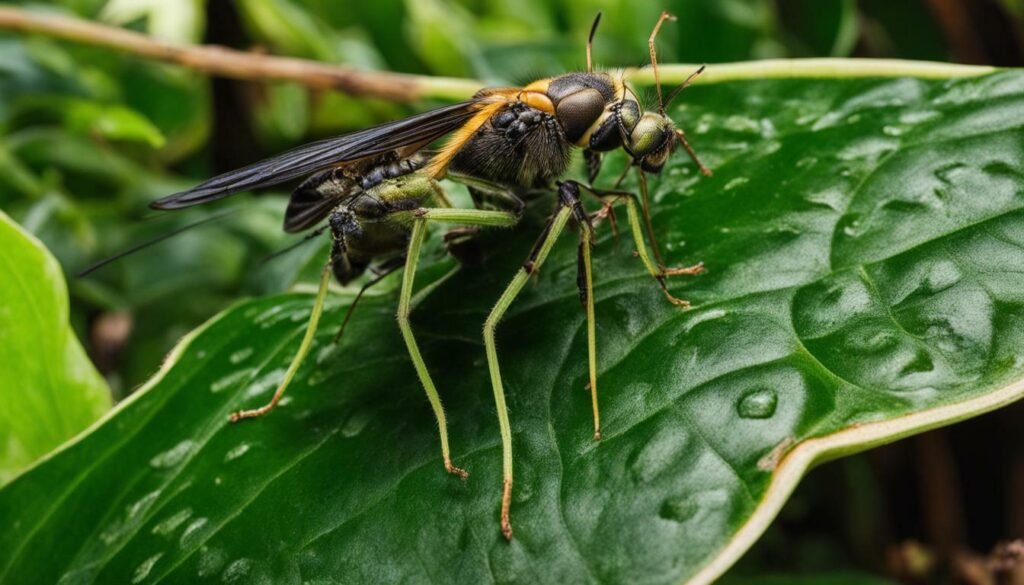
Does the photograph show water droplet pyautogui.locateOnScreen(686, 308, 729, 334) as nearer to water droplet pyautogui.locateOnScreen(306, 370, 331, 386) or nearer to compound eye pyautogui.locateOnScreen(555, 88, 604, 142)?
compound eye pyautogui.locateOnScreen(555, 88, 604, 142)

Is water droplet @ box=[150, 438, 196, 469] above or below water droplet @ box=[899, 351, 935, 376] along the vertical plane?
below

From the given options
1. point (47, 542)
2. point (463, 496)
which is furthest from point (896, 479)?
point (47, 542)

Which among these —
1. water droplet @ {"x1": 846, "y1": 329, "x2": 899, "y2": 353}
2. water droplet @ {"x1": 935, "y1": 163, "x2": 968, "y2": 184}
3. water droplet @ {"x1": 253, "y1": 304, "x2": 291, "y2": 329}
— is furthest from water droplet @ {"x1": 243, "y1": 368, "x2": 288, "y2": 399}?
water droplet @ {"x1": 935, "y1": 163, "x2": 968, "y2": 184}

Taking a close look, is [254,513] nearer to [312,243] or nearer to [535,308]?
[535,308]

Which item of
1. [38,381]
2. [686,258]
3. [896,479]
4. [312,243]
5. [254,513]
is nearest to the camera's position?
[254,513]

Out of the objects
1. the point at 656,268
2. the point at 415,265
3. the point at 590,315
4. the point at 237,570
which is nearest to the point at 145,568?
the point at 237,570

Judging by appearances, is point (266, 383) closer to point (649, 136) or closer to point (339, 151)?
point (339, 151)

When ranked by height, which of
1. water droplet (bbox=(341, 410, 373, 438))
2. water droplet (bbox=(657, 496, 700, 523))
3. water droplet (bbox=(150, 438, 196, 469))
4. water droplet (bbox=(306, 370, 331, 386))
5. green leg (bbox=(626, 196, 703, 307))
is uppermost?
green leg (bbox=(626, 196, 703, 307))
